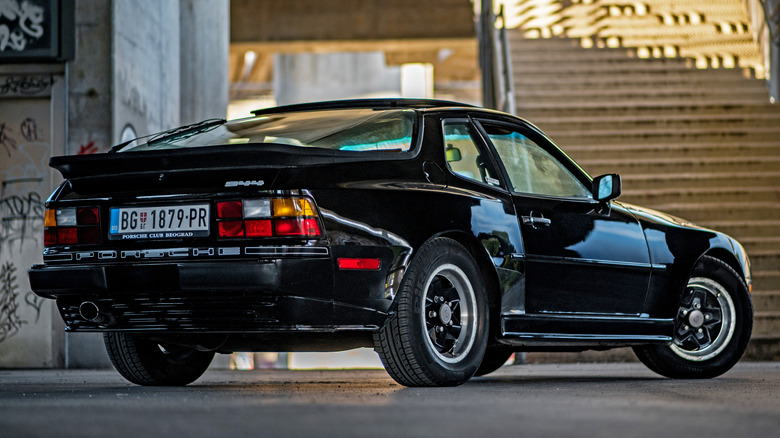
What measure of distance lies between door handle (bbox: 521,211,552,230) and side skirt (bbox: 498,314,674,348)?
17.5 inches

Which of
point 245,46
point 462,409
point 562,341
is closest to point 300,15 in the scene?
point 245,46

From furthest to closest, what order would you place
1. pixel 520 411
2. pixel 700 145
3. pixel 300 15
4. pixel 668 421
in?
pixel 300 15, pixel 700 145, pixel 520 411, pixel 668 421

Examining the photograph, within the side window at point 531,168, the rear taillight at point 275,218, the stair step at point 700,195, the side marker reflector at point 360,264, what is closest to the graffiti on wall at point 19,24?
the stair step at point 700,195

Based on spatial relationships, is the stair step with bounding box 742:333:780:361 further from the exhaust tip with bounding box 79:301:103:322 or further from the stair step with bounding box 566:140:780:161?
the exhaust tip with bounding box 79:301:103:322

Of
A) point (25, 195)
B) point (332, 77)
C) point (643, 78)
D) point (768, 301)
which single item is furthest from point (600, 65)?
point (332, 77)

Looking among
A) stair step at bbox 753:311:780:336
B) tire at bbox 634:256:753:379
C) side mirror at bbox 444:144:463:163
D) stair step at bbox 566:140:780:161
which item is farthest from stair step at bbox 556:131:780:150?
side mirror at bbox 444:144:463:163

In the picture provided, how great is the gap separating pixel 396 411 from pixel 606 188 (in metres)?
2.82

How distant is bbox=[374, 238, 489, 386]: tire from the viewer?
217 inches

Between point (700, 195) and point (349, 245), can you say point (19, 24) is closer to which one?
point (700, 195)

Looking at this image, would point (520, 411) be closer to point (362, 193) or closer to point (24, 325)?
point (362, 193)

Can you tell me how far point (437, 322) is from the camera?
5.78 metres

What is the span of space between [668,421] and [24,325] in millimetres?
8621

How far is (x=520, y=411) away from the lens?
432 cm

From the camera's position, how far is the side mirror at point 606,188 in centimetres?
675
